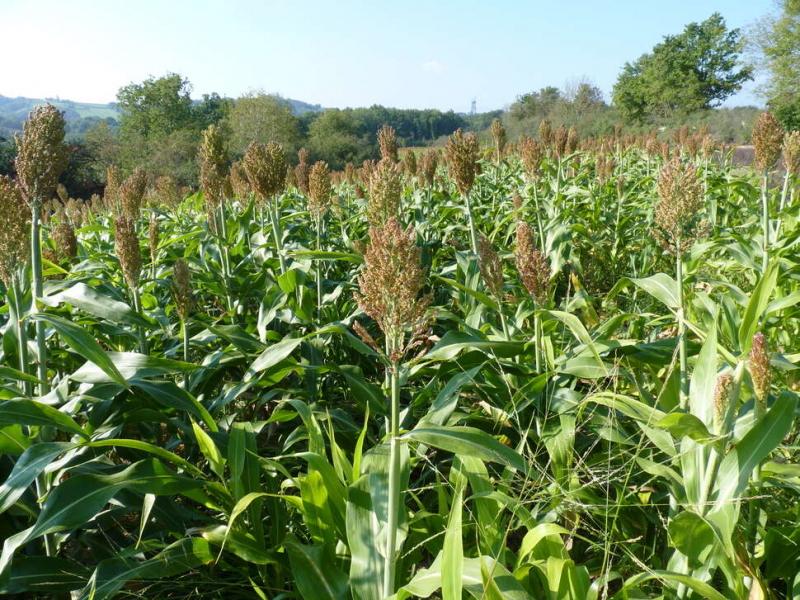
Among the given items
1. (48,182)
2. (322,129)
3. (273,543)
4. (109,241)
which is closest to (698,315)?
(273,543)

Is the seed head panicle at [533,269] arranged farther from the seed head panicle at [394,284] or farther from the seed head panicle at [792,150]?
Result: the seed head panicle at [792,150]

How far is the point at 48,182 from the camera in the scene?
2129mm

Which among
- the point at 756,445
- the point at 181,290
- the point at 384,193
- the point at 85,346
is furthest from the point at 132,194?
the point at 756,445

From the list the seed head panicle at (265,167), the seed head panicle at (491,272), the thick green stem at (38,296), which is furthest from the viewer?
the seed head panicle at (265,167)

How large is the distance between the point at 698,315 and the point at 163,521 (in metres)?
2.76

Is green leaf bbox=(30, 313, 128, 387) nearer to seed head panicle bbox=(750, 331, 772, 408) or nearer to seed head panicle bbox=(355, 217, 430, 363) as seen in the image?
seed head panicle bbox=(355, 217, 430, 363)

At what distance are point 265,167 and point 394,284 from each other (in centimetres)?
245

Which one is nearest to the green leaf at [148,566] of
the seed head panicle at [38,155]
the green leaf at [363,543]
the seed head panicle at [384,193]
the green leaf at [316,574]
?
the green leaf at [316,574]

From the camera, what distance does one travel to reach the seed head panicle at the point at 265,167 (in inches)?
137

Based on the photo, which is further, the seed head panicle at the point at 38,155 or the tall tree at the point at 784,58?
the tall tree at the point at 784,58

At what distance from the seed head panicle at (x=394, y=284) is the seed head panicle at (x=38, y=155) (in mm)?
1516

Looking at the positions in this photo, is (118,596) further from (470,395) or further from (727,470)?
(727,470)

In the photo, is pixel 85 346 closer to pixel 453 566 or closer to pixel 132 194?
pixel 453 566

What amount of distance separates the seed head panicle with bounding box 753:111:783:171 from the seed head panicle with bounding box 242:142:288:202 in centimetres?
347
